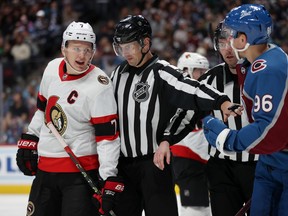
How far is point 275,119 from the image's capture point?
108 inches

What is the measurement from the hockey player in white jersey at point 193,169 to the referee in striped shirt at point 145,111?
45.5 inches

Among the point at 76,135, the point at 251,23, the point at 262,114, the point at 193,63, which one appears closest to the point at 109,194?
the point at 76,135

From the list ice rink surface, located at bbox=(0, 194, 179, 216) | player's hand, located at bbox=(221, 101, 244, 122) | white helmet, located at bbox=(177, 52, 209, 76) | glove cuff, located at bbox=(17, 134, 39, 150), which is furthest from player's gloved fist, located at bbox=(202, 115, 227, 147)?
ice rink surface, located at bbox=(0, 194, 179, 216)

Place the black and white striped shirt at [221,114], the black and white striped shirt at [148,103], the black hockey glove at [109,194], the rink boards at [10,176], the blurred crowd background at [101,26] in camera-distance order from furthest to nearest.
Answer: the blurred crowd background at [101,26] → the rink boards at [10,176] → the black and white striped shirt at [221,114] → the black and white striped shirt at [148,103] → the black hockey glove at [109,194]

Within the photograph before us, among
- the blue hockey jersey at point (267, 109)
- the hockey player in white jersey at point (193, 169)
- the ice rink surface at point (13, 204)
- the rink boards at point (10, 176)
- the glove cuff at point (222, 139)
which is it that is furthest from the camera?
the rink boards at point (10, 176)

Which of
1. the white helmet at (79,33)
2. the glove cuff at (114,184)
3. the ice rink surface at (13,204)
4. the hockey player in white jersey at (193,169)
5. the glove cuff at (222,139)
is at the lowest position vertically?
the ice rink surface at (13,204)

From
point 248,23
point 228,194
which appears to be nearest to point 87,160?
point 228,194

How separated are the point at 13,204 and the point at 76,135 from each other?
9.47 ft

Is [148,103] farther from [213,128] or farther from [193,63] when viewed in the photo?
[193,63]

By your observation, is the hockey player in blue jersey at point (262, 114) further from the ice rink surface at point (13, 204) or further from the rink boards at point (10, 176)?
the rink boards at point (10, 176)

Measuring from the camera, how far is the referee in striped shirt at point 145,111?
3428 millimetres

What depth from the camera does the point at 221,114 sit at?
3627 mm

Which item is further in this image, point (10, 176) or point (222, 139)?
point (10, 176)

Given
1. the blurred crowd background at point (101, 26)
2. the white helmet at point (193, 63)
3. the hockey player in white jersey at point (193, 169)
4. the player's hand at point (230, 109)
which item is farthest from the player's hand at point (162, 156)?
the blurred crowd background at point (101, 26)
